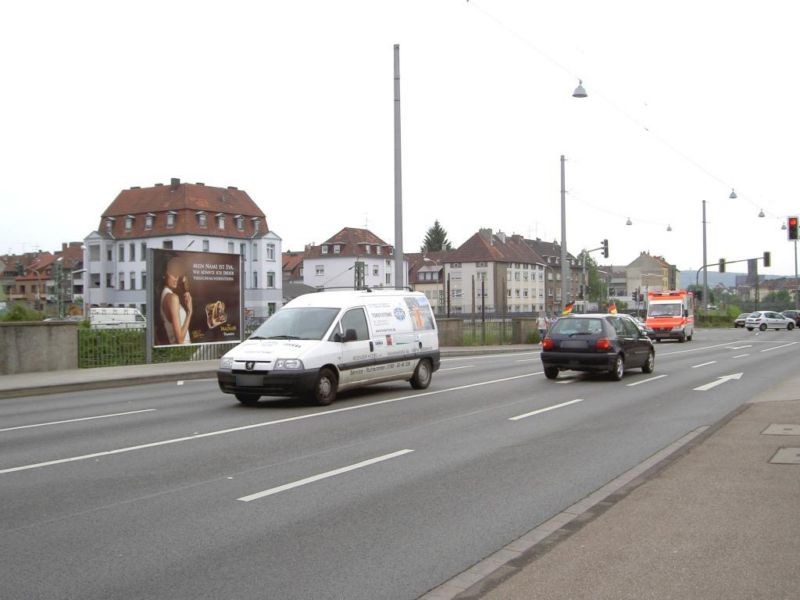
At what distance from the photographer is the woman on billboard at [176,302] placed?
23281 millimetres

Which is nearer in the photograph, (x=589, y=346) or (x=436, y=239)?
(x=589, y=346)

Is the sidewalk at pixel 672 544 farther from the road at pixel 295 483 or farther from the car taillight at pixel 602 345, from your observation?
the car taillight at pixel 602 345

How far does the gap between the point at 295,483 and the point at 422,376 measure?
30.1 ft

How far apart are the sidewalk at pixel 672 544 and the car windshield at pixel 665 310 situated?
3841 centimetres

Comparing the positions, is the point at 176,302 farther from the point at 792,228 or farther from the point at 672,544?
the point at 792,228

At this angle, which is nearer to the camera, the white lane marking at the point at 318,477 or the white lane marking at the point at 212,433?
the white lane marking at the point at 318,477

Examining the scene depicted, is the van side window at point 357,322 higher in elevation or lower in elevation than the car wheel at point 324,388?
higher

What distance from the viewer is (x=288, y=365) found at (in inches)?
520

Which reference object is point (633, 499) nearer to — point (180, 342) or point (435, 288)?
point (180, 342)

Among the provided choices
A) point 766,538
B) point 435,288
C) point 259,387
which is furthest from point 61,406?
point 435,288

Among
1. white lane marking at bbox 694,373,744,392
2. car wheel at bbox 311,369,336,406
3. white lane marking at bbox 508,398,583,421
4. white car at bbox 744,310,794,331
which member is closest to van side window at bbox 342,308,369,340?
car wheel at bbox 311,369,336,406

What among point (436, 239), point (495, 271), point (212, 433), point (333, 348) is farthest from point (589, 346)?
point (436, 239)

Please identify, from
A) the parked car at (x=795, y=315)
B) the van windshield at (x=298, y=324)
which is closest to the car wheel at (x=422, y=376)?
Result: the van windshield at (x=298, y=324)

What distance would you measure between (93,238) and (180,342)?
7317 cm
